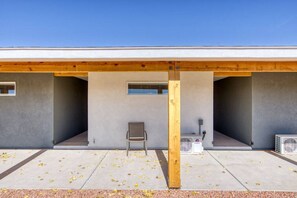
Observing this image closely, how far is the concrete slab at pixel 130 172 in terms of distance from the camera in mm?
3327

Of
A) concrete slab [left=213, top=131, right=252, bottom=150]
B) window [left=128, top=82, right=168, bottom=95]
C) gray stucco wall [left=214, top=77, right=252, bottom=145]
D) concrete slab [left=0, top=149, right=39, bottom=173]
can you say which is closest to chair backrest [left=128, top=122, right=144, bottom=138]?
window [left=128, top=82, right=168, bottom=95]

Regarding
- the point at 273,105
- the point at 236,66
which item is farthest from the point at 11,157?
the point at 273,105

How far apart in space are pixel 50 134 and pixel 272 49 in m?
6.36

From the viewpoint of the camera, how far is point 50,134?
5.80 m

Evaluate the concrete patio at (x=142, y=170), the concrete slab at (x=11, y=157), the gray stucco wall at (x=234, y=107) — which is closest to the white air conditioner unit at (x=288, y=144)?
the concrete patio at (x=142, y=170)

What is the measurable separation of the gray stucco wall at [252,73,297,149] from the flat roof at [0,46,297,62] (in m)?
2.30

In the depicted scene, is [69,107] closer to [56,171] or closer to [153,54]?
[56,171]

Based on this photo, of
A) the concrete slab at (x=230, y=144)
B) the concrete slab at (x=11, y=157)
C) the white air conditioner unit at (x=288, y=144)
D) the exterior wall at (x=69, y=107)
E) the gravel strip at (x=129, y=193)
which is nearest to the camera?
the gravel strip at (x=129, y=193)

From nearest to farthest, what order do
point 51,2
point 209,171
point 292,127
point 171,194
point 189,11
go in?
point 171,194 < point 209,171 < point 292,127 < point 51,2 < point 189,11

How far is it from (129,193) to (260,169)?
301 cm

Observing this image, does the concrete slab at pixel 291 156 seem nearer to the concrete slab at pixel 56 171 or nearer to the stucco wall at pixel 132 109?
the stucco wall at pixel 132 109

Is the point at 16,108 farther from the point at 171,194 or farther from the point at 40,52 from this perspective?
the point at 171,194

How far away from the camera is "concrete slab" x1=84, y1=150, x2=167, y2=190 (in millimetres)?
3327

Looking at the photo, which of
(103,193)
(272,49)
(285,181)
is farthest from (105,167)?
(272,49)
